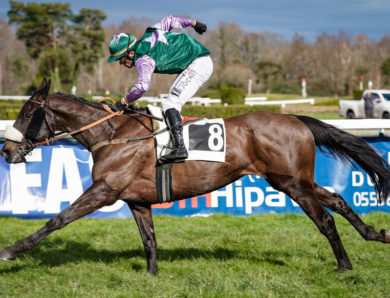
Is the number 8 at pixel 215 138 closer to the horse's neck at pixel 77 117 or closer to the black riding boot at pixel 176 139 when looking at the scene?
the black riding boot at pixel 176 139

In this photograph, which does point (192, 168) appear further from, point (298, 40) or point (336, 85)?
point (298, 40)

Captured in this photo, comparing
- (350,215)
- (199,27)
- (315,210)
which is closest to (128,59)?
(199,27)

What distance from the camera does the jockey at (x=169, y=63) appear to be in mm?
4043

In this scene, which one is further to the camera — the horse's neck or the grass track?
the horse's neck

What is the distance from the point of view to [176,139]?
4070 millimetres

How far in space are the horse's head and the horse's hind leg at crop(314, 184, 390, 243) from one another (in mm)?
2701

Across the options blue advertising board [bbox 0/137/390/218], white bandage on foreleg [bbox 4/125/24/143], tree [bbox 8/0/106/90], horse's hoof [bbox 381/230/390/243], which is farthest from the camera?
tree [bbox 8/0/106/90]

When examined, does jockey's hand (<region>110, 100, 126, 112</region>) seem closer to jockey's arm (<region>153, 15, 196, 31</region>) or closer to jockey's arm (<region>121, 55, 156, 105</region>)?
jockey's arm (<region>121, 55, 156, 105</region>)

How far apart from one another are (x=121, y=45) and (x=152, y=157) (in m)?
1.03

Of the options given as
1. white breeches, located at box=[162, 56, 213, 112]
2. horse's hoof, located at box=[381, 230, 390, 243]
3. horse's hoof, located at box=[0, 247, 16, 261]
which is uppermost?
white breeches, located at box=[162, 56, 213, 112]

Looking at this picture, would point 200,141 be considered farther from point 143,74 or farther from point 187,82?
point 143,74

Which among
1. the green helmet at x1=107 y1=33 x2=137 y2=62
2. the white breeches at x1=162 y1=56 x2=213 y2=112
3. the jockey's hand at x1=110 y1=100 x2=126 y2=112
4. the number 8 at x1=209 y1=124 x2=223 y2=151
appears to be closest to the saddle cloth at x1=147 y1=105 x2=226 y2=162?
the number 8 at x1=209 y1=124 x2=223 y2=151

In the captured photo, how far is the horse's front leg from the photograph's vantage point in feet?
12.5

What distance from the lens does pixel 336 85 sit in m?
51.2
